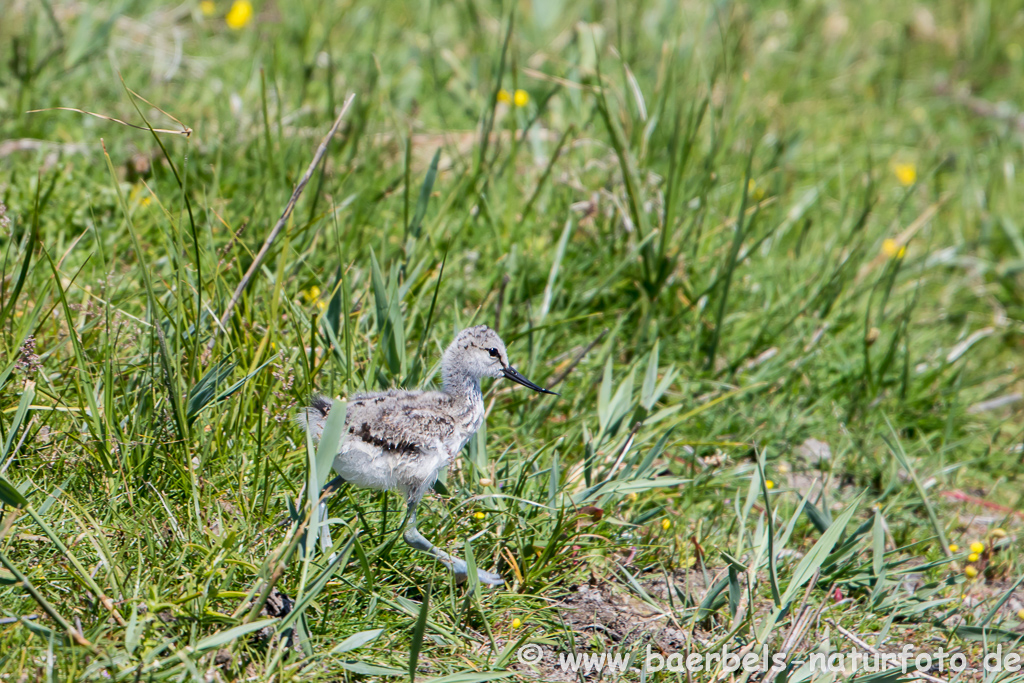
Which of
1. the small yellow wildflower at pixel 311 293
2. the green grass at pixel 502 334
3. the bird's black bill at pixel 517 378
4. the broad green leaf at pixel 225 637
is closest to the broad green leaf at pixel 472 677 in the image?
the green grass at pixel 502 334

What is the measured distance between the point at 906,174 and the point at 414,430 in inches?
171

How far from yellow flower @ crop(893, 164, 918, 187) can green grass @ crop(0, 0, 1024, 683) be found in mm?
23

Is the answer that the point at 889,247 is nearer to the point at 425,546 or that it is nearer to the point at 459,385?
the point at 459,385

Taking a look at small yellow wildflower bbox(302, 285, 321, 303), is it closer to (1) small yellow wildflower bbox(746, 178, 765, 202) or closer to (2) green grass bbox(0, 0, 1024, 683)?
(2) green grass bbox(0, 0, 1024, 683)

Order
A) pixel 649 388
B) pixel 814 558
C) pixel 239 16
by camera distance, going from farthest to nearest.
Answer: pixel 239 16
pixel 649 388
pixel 814 558

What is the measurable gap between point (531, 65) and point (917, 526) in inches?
146

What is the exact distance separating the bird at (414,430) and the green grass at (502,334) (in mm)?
134

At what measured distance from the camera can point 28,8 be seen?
16.5 ft

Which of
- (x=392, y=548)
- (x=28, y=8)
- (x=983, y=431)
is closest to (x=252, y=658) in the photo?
(x=392, y=548)

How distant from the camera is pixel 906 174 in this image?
585 centimetres

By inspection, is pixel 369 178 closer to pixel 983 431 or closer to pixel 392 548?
pixel 392 548

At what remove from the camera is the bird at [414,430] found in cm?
285

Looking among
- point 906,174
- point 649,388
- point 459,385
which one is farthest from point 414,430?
point 906,174

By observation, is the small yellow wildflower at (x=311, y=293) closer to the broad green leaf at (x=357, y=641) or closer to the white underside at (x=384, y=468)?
the white underside at (x=384, y=468)
